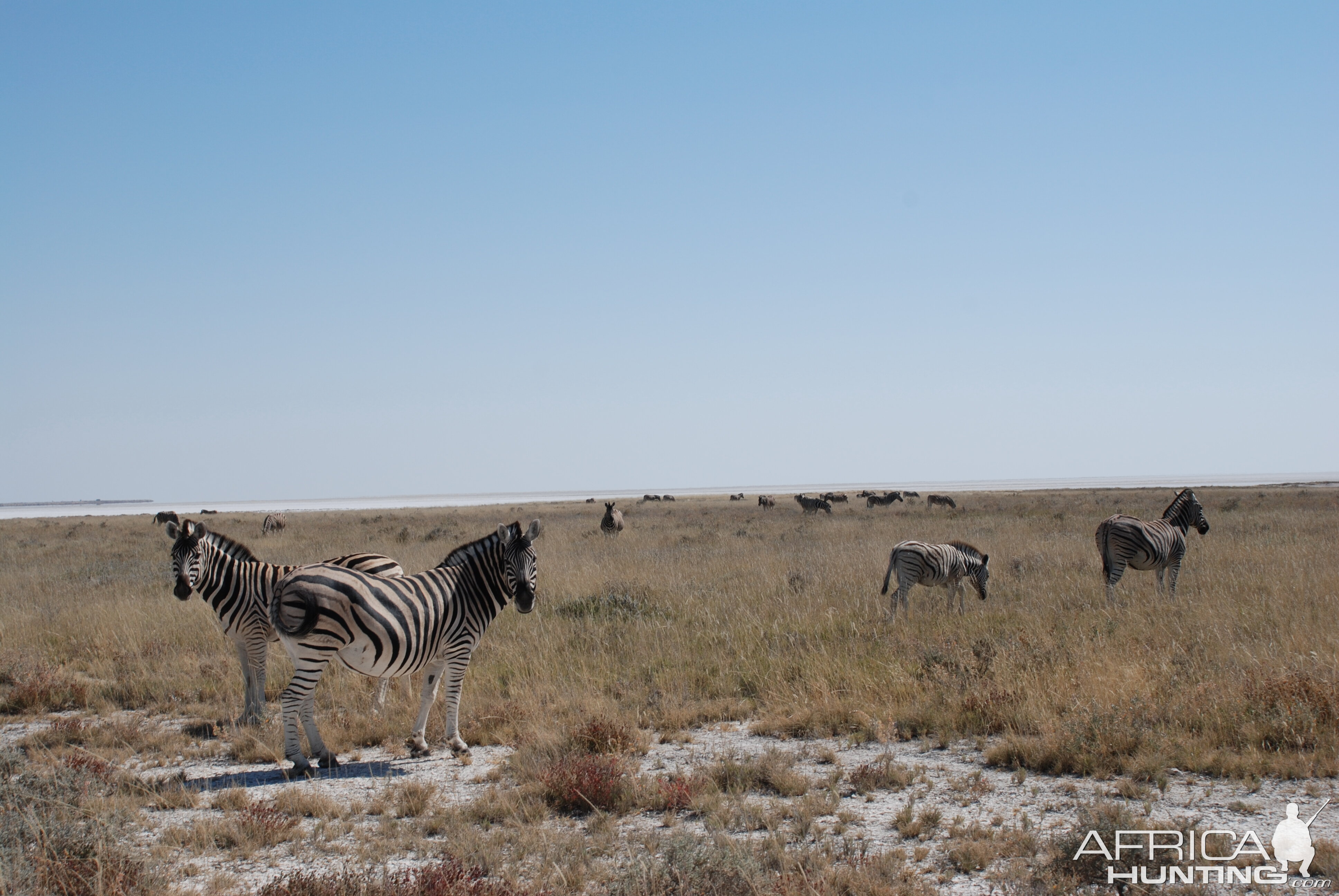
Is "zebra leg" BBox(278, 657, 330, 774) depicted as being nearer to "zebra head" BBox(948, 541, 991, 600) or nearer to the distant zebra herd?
the distant zebra herd

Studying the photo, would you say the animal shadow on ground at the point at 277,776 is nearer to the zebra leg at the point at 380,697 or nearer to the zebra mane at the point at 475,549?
the zebra leg at the point at 380,697

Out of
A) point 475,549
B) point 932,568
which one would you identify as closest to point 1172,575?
point 932,568

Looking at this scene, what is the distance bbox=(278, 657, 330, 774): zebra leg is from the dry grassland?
65 cm

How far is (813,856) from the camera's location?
15.8 feet

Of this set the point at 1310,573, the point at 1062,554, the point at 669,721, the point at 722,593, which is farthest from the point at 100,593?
the point at 1310,573

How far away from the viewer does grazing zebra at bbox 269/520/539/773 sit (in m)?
6.66

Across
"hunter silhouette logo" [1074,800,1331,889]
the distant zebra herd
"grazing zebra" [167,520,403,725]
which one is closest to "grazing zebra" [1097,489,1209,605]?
"hunter silhouette logo" [1074,800,1331,889]

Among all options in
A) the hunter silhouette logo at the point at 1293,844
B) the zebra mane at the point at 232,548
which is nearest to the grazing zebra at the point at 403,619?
the zebra mane at the point at 232,548

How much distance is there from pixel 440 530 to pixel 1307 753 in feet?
117

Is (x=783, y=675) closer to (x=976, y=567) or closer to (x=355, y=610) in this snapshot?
(x=355, y=610)

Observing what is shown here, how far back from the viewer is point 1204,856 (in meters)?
4.78

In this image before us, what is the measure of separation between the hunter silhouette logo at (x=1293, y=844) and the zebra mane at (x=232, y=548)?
923 centimetres

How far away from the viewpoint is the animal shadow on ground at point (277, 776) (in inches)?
264

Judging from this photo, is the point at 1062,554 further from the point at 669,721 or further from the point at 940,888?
the point at 940,888
